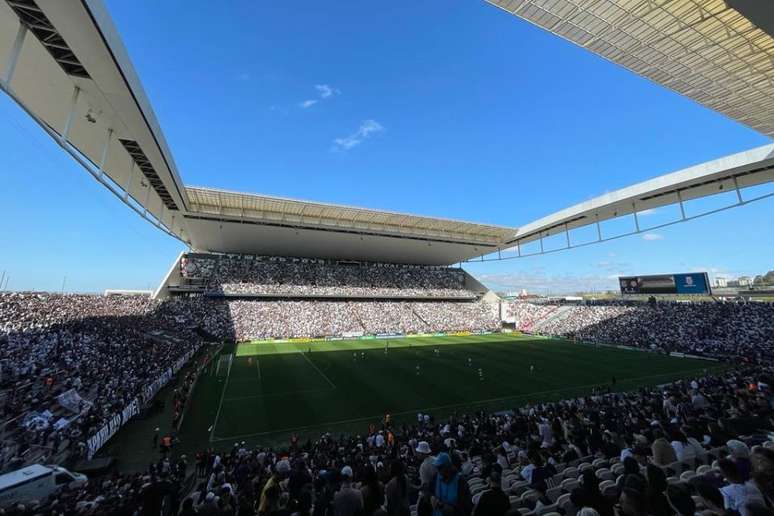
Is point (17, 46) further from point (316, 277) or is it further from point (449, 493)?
point (316, 277)

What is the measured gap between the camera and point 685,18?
30.1ft

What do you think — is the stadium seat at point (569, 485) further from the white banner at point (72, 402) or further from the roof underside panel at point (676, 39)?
the white banner at point (72, 402)

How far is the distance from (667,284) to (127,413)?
55391 mm

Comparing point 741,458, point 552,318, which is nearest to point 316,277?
point 552,318

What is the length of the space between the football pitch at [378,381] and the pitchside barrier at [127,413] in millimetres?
2101

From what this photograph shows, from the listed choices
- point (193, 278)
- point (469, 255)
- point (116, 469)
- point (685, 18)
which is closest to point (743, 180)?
point (685, 18)

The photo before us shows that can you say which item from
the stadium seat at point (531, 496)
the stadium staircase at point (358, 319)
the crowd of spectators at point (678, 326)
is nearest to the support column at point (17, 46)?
the stadium seat at point (531, 496)

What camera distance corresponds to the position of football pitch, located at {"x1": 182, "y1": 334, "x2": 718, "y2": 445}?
16.4 metres

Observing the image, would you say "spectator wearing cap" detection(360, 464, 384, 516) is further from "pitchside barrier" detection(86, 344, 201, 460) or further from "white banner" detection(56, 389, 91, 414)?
"white banner" detection(56, 389, 91, 414)

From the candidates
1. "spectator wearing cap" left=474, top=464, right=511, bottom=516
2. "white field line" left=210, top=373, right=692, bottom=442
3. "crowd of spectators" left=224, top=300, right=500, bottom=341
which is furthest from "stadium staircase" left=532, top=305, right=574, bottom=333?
"spectator wearing cap" left=474, top=464, right=511, bottom=516

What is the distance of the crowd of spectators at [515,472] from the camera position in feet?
11.6

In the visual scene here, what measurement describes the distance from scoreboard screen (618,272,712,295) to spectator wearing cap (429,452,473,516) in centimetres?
5088

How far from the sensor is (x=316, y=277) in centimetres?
5278

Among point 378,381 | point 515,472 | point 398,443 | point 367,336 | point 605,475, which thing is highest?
point 367,336
